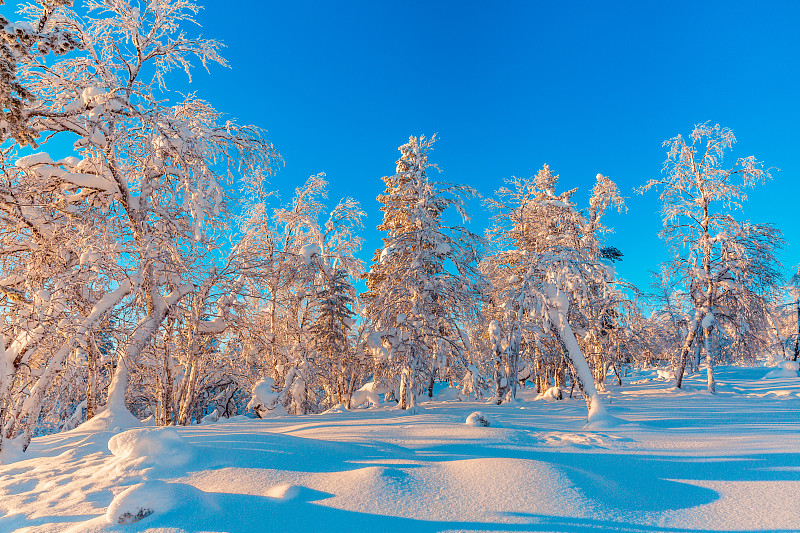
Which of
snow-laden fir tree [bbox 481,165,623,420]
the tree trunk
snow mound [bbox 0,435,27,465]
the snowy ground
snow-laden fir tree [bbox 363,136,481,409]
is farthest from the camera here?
the tree trunk

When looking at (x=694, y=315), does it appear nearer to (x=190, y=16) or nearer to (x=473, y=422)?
(x=473, y=422)

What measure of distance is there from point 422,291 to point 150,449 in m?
A: 8.85

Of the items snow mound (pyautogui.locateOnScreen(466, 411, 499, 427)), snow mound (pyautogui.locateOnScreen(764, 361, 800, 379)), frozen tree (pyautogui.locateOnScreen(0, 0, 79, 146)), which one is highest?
frozen tree (pyautogui.locateOnScreen(0, 0, 79, 146))

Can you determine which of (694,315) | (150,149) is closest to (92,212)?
(150,149)

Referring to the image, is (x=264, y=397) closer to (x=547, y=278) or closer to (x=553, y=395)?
(x=547, y=278)

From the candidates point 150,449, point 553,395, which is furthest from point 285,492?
point 553,395

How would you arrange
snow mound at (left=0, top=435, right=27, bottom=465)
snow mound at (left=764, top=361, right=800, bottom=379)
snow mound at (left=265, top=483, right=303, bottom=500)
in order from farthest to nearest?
snow mound at (left=764, top=361, right=800, bottom=379)
snow mound at (left=0, top=435, right=27, bottom=465)
snow mound at (left=265, top=483, right=303, bottom=500)

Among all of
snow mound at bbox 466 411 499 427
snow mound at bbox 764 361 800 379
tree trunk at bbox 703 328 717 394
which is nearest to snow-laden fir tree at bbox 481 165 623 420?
snow mound at bbox 466 411 499 427

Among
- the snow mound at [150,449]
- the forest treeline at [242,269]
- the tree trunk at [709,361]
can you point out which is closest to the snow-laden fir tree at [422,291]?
the forest treeline at [242,269]

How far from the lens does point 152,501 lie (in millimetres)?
3465

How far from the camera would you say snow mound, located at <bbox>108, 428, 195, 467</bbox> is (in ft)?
15.8

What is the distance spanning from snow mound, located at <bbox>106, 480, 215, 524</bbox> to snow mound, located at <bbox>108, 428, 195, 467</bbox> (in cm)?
132

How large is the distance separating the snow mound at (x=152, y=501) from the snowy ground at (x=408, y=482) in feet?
0.04

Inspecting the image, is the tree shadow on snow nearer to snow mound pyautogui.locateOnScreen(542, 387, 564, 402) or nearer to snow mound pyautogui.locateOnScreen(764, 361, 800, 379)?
snow mound pyautogui.locateOnScreen(542, 387, 564, 402)
